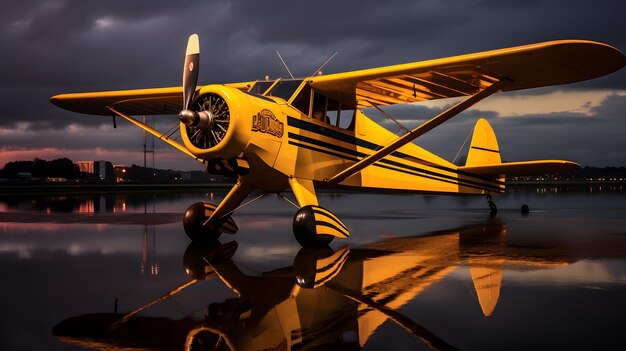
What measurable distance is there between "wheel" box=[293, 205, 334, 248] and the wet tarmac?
0.70ft

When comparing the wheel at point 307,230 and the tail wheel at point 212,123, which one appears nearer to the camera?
the tail wheel at point 212,123

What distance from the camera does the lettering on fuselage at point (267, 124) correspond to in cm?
834

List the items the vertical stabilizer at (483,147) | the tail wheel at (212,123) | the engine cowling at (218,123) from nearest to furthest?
1. the engine cowling at (218,123)
2. the tail wheel at (212,123)
3. the vertical stabilizer at (483,147)

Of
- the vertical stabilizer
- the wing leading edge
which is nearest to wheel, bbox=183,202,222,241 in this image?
the wing leading edge

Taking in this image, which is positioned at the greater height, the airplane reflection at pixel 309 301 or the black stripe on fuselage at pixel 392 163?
the black stripe on fuselage at pixel 392 163

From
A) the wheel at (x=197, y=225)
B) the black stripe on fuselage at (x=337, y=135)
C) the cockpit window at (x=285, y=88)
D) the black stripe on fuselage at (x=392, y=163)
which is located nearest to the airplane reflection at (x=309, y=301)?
the wheel at (x=197, y=225)

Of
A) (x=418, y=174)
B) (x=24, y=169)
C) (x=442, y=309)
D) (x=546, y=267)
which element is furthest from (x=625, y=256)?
(x=24, y=169)

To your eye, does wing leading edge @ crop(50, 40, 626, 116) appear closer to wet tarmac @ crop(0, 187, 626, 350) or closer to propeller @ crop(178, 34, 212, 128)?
propeller @ crop(178, 34, 212, 128)

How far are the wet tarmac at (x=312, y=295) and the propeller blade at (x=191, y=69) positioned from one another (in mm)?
2451

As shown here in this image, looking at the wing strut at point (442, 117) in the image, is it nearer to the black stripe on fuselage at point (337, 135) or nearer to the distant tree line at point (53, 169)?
the black stripe on fuselage at point (337, 135)

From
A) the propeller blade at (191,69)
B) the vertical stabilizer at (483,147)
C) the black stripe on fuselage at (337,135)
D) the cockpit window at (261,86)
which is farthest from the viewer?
the vertical stabilizer at (483,147)

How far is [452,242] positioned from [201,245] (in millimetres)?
4374

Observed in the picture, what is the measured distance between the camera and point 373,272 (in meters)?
6.08

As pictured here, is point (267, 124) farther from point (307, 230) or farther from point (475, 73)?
point (475, 73)
